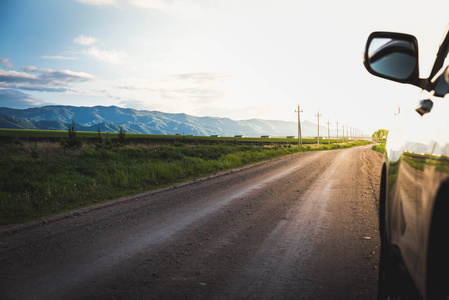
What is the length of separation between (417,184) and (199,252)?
3770 millimetres

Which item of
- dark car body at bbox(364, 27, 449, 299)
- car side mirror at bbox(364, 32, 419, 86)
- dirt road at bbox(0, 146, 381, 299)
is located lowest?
dirt road at bbox(0, 146, 381, 299)

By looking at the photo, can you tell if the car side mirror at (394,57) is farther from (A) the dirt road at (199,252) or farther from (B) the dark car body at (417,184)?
(A) the dirt road at (199,252)

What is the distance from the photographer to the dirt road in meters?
3.73

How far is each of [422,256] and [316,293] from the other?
2.33 meters

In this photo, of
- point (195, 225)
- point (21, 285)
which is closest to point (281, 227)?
point (195, 225)

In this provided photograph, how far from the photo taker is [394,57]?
2.07 m

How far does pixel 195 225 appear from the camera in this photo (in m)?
6.62

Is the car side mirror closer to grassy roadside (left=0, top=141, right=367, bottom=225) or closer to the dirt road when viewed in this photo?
the dirt road

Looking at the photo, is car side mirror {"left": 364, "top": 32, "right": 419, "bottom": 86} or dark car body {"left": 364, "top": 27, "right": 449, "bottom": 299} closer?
dark car body {"left": 364, "top": 27, "right": 449, "bottom": 299}

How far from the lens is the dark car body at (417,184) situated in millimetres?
1343

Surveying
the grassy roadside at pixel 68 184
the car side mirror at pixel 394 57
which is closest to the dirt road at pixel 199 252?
the grassy roadside at pixel 68 184

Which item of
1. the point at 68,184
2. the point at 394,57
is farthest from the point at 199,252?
the point at 68,184

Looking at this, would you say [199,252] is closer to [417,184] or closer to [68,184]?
[417,184]

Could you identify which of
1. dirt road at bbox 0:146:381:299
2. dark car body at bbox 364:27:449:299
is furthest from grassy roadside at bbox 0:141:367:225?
dark car body at bbox 364:27:449:299
